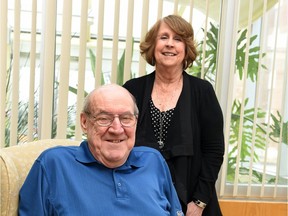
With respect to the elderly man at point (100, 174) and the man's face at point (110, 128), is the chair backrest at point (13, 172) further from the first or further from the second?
the man's face at point (110, 128)

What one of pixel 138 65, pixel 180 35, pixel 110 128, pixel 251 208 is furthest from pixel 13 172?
pixel 251 208

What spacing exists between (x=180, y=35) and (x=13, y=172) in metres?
1.09

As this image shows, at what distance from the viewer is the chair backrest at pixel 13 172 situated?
1356 millimetres

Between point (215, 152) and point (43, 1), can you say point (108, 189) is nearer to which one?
point (215, 152)

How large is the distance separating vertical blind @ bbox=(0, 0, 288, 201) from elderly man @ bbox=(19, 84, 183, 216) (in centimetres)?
92

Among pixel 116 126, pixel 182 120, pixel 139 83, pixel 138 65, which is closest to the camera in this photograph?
pixel 116 126

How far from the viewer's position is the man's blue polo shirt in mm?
1437

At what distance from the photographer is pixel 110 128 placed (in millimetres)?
1546

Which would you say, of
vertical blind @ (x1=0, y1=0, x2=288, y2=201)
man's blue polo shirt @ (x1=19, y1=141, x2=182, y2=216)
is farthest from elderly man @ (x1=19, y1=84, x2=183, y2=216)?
vertical blind @ (x1=0, y1=0, x2=288, y2=201)

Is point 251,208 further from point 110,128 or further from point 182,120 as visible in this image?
point 110,128

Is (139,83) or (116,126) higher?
(139,83)

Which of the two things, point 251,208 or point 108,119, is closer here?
point 108,119

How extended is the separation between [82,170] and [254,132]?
1.49 meters

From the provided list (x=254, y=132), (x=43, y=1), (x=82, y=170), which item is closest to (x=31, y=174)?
(x=82, y=170)
